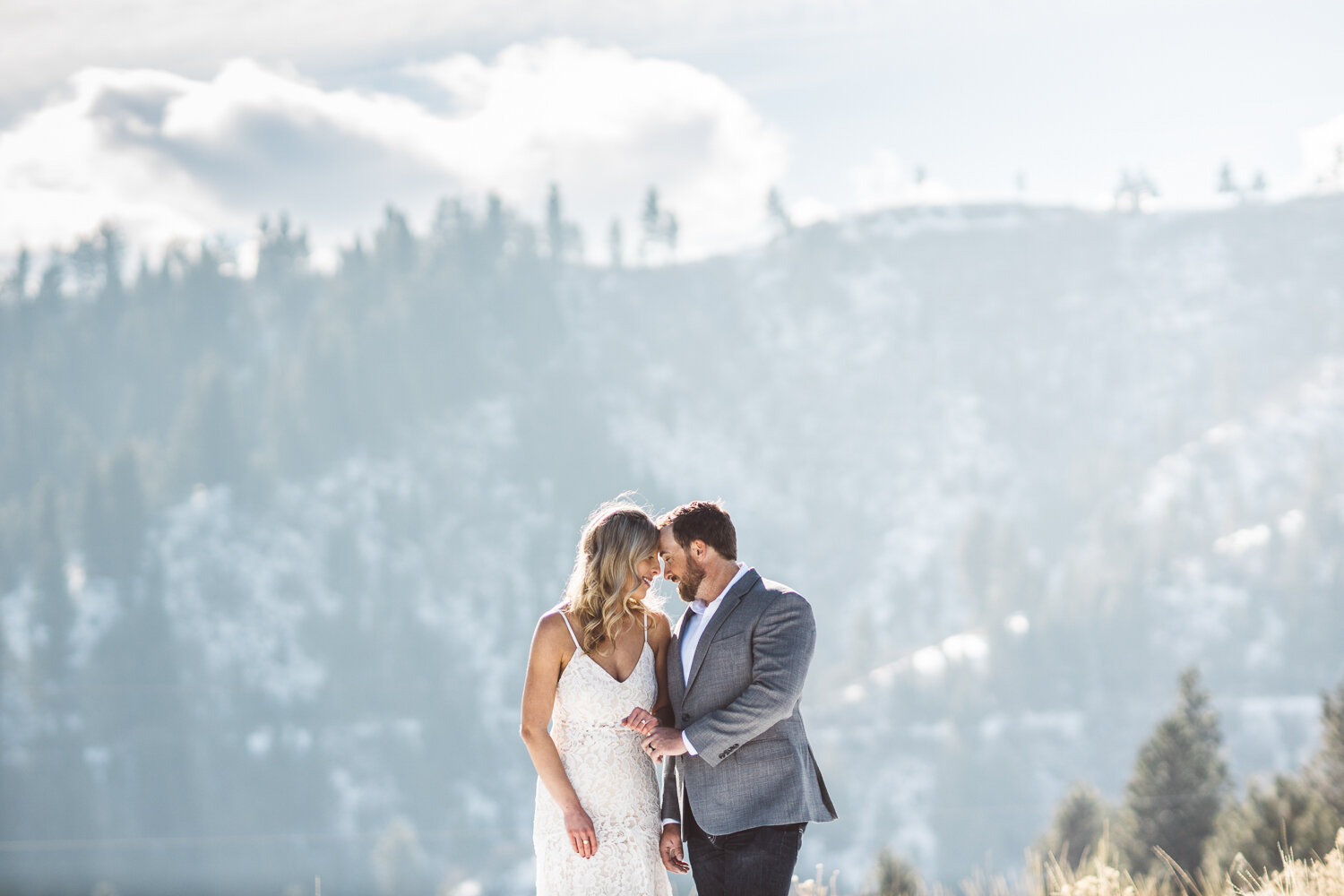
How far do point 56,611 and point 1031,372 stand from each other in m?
134

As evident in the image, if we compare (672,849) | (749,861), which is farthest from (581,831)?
(749,861)

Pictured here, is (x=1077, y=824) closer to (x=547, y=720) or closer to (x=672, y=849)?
(x=672, y=849)

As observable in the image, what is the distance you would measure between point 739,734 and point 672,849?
27.0 inches

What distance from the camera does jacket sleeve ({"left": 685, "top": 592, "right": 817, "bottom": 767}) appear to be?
3943 mm

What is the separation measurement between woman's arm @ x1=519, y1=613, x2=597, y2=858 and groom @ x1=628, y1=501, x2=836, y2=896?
0.35 meters

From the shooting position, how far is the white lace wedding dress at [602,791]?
4195mm

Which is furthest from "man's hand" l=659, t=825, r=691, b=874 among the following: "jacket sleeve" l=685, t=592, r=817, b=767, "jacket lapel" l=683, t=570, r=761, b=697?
"jacket lapel" l=683, t=570, r=761, b=697

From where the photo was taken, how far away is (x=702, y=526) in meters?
4.11

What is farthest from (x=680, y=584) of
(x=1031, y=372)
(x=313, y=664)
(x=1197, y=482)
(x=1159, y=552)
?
(x=1031, y=372)

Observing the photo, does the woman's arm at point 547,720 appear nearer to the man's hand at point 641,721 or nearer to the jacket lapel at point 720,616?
the man's hand at point 641,721

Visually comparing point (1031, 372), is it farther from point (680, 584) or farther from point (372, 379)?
point (680, 584)

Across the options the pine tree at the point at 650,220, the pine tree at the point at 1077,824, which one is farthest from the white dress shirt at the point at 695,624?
the pine tree at the point at 650,220

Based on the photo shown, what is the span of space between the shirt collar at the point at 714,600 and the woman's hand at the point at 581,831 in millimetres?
860

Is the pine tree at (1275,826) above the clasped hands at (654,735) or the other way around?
the other way around
